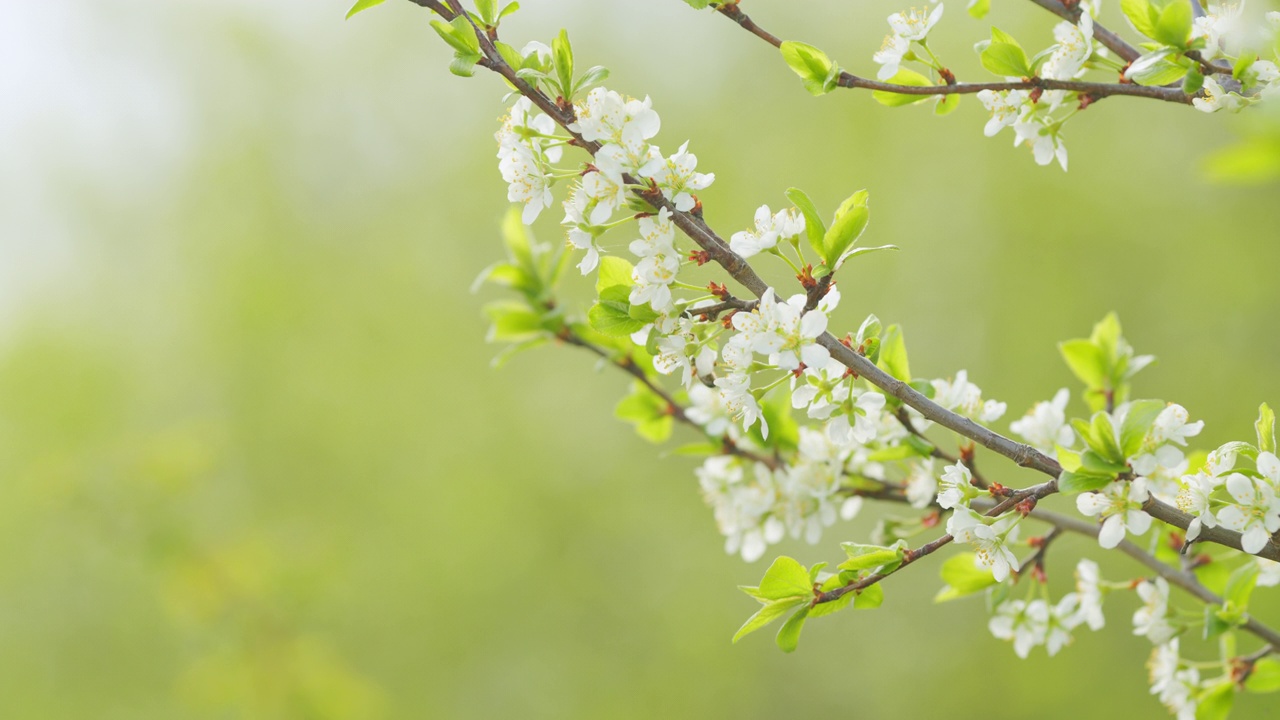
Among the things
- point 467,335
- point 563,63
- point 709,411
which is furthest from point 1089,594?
point 467,335

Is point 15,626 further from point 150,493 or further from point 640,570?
point 640,570

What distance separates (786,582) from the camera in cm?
81

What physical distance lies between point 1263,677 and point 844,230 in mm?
757

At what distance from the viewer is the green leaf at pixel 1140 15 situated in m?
0.83

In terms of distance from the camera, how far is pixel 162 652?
17.0 ft

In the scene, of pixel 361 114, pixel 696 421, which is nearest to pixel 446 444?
pixel 361 114

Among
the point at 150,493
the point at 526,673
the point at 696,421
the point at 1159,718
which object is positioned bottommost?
the point at 1159,718

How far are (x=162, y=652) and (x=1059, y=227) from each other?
16.6 ft

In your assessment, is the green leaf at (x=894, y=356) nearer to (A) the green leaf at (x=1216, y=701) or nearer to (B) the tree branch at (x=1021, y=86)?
(B) the tree branch at (x=1021, y=86)

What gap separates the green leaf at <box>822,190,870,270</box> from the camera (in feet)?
2.63

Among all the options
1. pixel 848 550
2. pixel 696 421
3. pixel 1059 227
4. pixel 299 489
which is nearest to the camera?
pixel 848 550

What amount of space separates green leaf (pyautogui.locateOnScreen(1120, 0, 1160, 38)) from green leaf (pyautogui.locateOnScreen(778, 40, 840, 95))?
0.80 feet

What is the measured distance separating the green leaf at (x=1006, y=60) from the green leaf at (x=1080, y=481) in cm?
36

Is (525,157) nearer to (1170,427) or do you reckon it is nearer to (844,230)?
(844,230)
